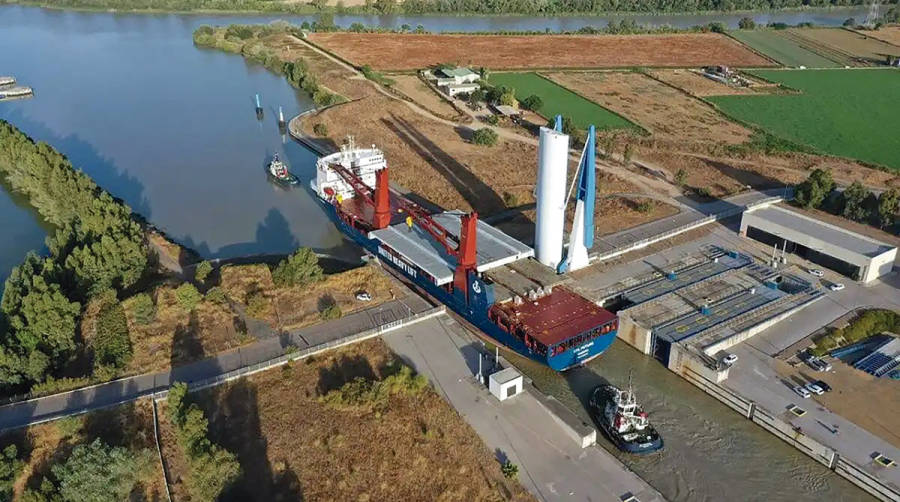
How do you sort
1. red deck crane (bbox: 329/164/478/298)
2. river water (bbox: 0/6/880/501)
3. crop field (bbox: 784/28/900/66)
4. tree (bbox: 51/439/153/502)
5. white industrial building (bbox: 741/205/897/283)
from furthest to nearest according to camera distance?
crop field (bbox: 784/28/900/66)
white industrial building (bbox: 741/205/897/283)
red deck crane (bbox: 329/164/478/298)
river water (bbox: 0/6/880/501)
tree (bbox: 51/439/153/502)

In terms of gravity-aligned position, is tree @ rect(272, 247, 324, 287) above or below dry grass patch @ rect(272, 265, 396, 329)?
above

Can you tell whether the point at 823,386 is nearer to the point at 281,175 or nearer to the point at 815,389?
the point at 815,389

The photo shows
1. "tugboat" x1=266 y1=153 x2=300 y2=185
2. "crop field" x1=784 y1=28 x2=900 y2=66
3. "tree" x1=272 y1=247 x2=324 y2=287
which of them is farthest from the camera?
"crop field" x1=784 y1=28 x2=900 y2=66

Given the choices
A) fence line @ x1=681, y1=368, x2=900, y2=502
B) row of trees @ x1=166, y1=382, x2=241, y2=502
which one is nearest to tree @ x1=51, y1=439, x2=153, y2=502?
row of trees @ x1=166, y1=382, x2=241, y2=502

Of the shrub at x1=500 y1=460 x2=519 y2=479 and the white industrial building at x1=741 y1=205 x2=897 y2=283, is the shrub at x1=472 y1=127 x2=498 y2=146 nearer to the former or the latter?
the white industrial building at x1=741 y1=205 x2=897 y2=283

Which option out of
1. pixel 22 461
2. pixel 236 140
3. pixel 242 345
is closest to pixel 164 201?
pixel 236 140

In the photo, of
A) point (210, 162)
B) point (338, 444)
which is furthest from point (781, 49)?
point (338, 444)
